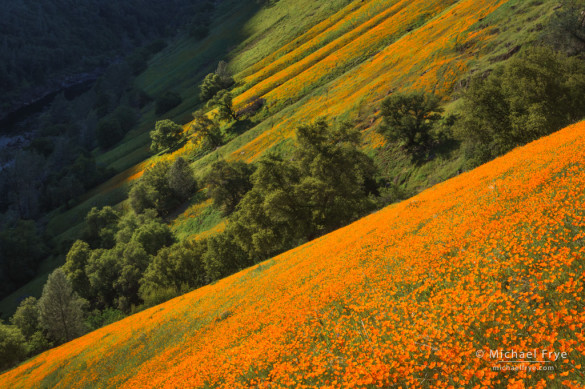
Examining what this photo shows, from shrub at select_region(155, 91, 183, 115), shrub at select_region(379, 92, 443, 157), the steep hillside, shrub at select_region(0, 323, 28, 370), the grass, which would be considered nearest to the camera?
shrub at select_region(0, 323, 28, 370)

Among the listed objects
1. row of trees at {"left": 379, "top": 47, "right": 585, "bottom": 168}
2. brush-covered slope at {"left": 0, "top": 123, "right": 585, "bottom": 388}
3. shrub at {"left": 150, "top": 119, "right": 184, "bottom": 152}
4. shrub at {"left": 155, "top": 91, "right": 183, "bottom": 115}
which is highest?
shrub at {"left": 155, "top": 91, "right": 183, "bottom": 115}

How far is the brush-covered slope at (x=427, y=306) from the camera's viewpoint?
250 inches

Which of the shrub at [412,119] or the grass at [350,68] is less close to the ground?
the grass at [350,68]

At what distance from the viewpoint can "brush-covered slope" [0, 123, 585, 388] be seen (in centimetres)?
634

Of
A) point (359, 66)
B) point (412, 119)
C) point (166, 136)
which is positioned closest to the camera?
point (412, 119)

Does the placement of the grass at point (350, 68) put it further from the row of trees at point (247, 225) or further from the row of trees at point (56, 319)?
the row of trees at point (56, 319)

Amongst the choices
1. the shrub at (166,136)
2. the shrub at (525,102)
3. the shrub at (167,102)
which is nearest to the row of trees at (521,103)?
the shrub at (525,102)

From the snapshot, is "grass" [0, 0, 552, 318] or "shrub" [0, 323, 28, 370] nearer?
"shrub" [0, 323, 28, 370]

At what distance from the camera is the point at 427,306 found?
888 cm

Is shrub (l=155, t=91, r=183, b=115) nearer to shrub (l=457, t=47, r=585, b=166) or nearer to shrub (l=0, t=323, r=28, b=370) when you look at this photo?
shrub (l=0, t=323, r=28, b=370)

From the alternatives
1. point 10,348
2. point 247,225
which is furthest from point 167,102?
point 10,348

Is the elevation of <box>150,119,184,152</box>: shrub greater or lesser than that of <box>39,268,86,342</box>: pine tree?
greater

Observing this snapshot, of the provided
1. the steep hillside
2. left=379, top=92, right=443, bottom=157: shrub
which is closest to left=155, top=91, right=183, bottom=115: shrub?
the steep hillside

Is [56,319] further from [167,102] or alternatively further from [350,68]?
[167,102]
